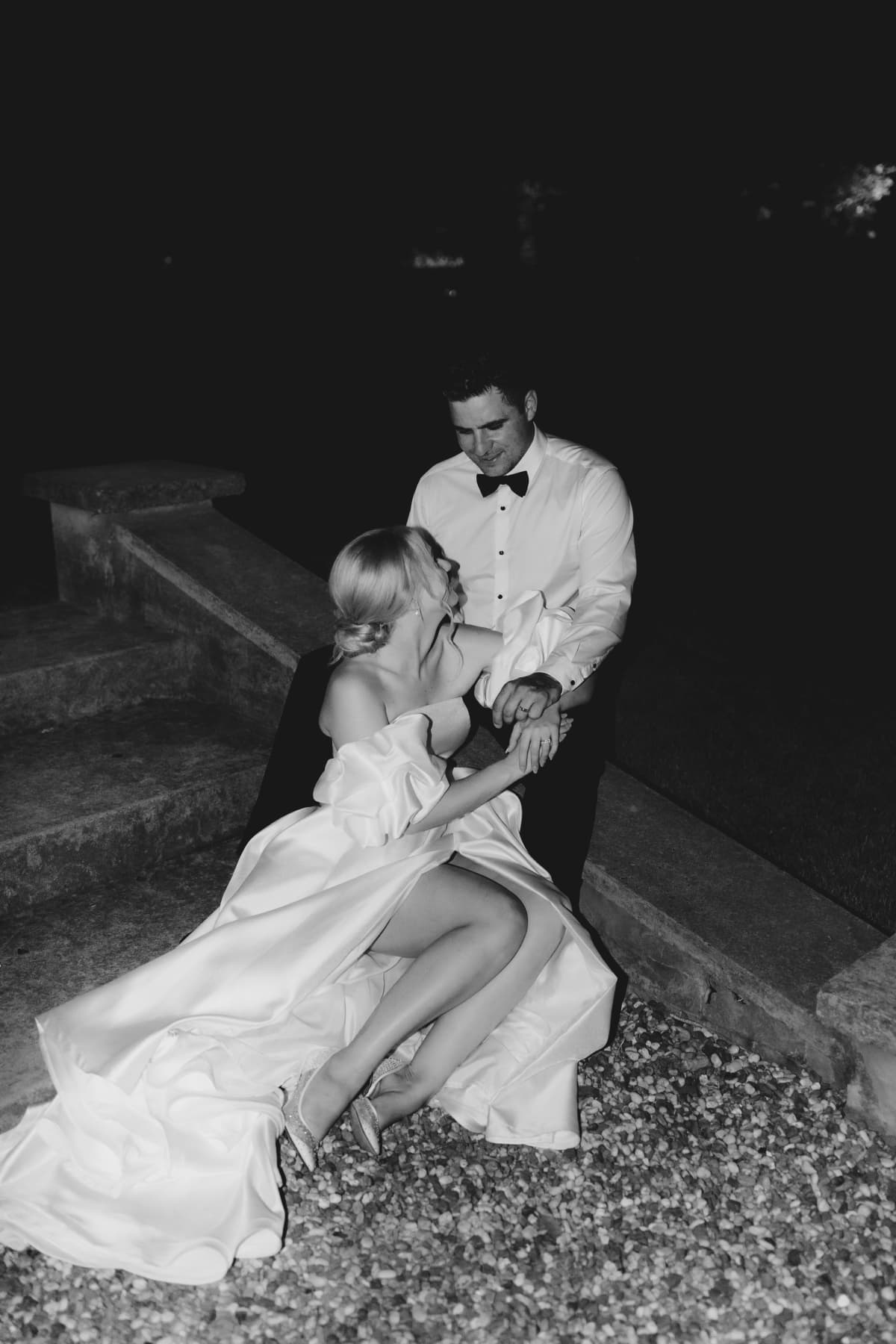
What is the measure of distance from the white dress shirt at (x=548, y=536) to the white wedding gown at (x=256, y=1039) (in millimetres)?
725

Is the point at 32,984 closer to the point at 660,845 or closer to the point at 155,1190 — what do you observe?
the point at 155,1190

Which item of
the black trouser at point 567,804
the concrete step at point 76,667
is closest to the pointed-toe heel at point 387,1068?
the black trouser at point 567,804

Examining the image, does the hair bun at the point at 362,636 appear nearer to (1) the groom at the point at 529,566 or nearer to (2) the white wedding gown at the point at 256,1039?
(2) the white wedding gown at the point at 256,1039

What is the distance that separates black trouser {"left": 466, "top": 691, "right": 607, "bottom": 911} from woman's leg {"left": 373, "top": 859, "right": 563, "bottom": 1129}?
36cm

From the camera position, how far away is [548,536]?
13.4 ft

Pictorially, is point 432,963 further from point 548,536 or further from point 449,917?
point 548,536

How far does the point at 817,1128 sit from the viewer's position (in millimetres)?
3301

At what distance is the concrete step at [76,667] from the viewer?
4816mm

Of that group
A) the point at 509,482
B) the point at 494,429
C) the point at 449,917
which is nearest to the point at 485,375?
the point at 494,429

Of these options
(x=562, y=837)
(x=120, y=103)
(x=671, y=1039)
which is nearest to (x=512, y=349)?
(x=562, y=837)

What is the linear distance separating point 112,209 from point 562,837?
55.5 feet

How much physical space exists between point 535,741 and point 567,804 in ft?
1.32

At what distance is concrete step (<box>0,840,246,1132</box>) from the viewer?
3.26 metres

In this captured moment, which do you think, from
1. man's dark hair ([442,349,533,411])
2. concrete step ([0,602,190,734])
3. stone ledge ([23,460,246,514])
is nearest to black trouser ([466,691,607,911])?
man's dark hair ([442,349,533,411])
